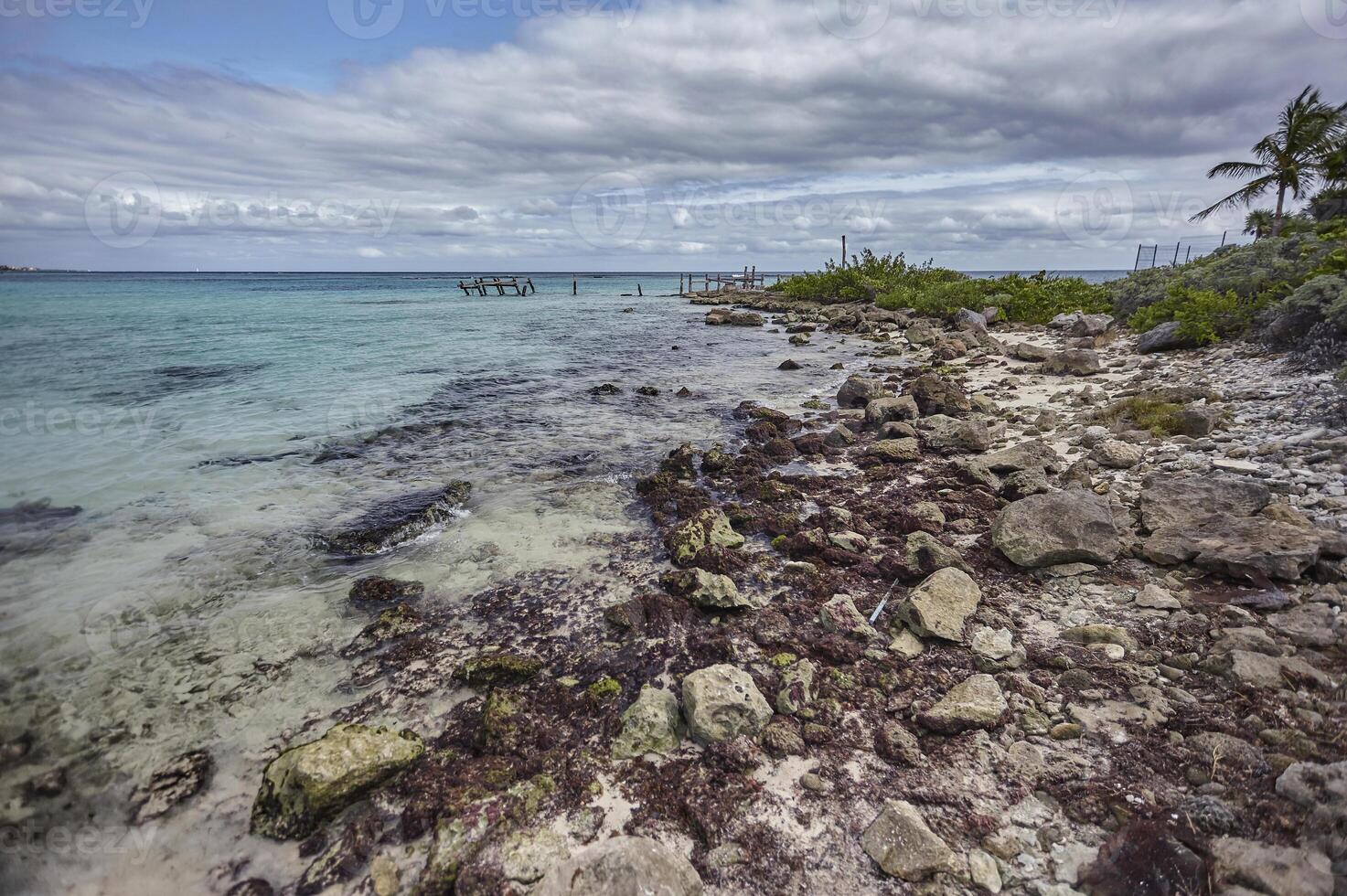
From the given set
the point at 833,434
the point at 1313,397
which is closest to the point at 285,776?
the point at 833,434

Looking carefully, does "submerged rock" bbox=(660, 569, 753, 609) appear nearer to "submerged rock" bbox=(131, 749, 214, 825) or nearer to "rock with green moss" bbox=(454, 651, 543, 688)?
"rock with green moss" bbox=(454, 651, 543, 688)

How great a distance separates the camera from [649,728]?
412cm

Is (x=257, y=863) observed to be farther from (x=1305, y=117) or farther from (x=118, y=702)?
(x=1305, y=117)

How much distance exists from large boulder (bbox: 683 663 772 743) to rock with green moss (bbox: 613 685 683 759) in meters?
0.12

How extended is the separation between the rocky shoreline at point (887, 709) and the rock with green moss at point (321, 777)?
2cm

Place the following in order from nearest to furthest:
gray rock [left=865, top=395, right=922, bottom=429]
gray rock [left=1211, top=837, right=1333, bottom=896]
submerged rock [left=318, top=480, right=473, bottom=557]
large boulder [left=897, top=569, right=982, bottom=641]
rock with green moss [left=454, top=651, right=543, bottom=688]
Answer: gray rock [left=1211, top=837, right=1333, bottom=896], rock with green moss [left=454, top=651, right=543, bottom=688], large boulder [left=897, top=569, right=982, bottom=641], submerged rock [left=318, top=480, right=473, bottom=557], gray rock [left=865, top=395, right=922, bottom=429]

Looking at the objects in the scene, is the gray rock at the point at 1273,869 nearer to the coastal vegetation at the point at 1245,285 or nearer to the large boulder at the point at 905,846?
the large boulder at the point at 905,846

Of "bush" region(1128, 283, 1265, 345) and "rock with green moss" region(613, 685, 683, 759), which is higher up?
"bush" region(1128, 283, 1265, 345)

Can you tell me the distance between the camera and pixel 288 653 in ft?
17.3

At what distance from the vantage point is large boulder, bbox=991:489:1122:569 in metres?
5.61

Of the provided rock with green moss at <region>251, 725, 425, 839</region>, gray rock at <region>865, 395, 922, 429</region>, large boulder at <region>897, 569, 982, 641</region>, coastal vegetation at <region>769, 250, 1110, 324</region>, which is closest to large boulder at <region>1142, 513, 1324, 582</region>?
large boulder at <region>897, 569, 982, 641</region>

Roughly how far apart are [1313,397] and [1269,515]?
5017 mm

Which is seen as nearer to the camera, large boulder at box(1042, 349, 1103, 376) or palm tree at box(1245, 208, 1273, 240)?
large boulder at box(1042, 349, 1103, 376)

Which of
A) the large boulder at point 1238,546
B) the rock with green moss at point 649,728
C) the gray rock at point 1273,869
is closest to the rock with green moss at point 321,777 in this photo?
the rock with green moss at point 649,728
